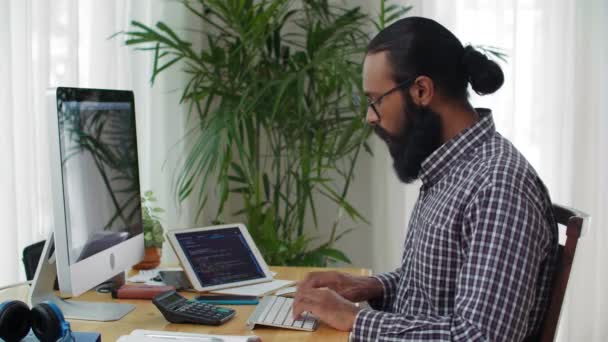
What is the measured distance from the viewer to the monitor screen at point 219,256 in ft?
6.17

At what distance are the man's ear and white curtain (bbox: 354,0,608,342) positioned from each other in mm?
1713

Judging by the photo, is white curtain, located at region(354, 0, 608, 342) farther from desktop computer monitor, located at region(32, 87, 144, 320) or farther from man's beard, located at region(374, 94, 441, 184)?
desktop computer monitor, located at region(32, 87, 144, 320)

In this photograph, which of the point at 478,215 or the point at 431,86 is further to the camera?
the point at 431,86

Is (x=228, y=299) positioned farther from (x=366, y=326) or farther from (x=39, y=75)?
(x=39, y=75)

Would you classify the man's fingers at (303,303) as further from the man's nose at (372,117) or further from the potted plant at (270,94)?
the potted plant at (270,94)

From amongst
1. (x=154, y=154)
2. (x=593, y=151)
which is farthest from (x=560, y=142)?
(x=154, y=154)

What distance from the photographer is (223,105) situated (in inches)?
116

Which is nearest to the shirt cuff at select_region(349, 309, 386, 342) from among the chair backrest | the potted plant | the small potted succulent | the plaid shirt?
the plaid shirt

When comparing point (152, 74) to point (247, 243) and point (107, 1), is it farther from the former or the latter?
point (247, 243)

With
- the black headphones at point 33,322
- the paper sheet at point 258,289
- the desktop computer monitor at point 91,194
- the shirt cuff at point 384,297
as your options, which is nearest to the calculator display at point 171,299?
the desktop computer monitor at point 91,194

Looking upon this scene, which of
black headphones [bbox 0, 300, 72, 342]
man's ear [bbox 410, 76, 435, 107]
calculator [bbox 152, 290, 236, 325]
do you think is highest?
man's ear [bbox 410, 76, 435, 107]

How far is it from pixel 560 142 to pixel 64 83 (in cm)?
196

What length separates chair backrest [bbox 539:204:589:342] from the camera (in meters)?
1.36

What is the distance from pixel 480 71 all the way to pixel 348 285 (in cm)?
56
